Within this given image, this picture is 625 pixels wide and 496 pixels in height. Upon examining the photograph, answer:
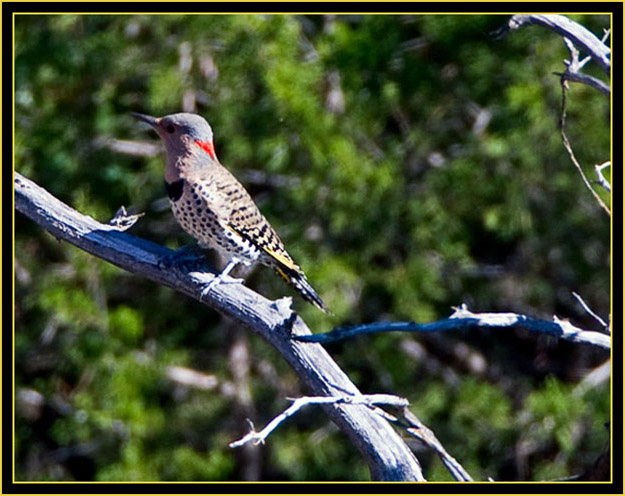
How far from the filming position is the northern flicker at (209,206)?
420 cm

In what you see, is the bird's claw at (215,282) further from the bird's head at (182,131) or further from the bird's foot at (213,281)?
the bird's head at (182,131)

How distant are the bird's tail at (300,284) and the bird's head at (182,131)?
23.1 inches

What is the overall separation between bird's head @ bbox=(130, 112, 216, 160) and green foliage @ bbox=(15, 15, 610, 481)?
5.04 ft

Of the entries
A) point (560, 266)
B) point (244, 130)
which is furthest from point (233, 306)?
point (560, 266)

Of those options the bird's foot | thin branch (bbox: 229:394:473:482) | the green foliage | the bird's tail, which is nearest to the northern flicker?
the bird's tail

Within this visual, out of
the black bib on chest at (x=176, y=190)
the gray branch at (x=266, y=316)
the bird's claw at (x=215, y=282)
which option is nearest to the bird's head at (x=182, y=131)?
the black bib on chest at (x=176, y=190)

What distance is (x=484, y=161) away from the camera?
617 centimetres

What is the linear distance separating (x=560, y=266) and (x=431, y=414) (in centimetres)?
119

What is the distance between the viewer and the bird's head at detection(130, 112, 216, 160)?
429cm

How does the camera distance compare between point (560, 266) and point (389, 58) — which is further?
point (560, 266)

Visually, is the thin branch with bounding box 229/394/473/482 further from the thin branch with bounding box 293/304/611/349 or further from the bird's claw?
the bird's claw

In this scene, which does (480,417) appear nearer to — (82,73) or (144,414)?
(144,414)

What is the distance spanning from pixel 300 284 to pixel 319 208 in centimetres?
193

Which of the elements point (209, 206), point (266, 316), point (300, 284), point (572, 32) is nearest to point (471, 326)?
point (266, 316)
